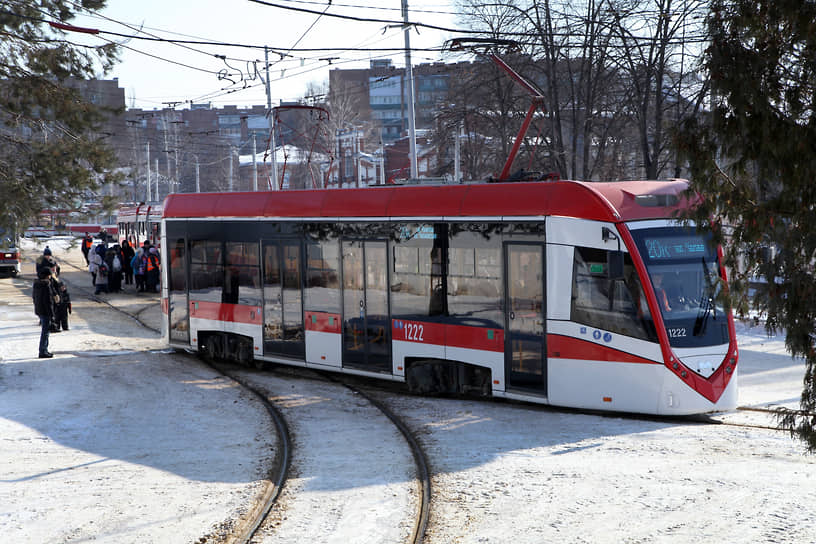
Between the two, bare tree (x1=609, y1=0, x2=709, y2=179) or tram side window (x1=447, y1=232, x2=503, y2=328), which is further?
bare tree (x1=609, y1=0, x2=709, y2=179)

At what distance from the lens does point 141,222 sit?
3834cm

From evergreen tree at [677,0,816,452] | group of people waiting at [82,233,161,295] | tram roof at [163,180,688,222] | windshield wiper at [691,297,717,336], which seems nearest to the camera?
evergreen tree at [677,0,816,452]

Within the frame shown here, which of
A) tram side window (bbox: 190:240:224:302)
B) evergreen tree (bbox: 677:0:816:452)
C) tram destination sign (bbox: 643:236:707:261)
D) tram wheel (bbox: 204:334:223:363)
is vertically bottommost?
tram wheel (bbox: 204:334:223:363)

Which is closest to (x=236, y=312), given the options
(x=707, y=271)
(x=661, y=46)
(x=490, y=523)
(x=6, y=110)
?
(x=6, y=110)

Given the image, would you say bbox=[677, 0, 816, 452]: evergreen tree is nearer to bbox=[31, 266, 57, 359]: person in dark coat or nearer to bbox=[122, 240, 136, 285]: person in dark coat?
bbox=[31, 266, 57, 359]: person in dark coat

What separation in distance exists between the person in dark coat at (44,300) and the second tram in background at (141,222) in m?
17.5

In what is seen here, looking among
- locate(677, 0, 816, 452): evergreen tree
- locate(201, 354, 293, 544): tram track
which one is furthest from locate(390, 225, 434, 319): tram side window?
locate(677, 0, 816, 452): evergreen tree

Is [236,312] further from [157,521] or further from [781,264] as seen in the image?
[781,264]

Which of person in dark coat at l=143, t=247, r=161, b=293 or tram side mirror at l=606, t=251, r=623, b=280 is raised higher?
tram side mirror at l=606, t=251, r=623, b=280

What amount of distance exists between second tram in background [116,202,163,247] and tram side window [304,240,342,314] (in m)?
20.8

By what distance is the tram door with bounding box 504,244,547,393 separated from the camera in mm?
11328

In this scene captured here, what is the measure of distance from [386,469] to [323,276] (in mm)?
5473

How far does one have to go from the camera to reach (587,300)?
10.9 meters

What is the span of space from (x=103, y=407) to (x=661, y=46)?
15.1 m
